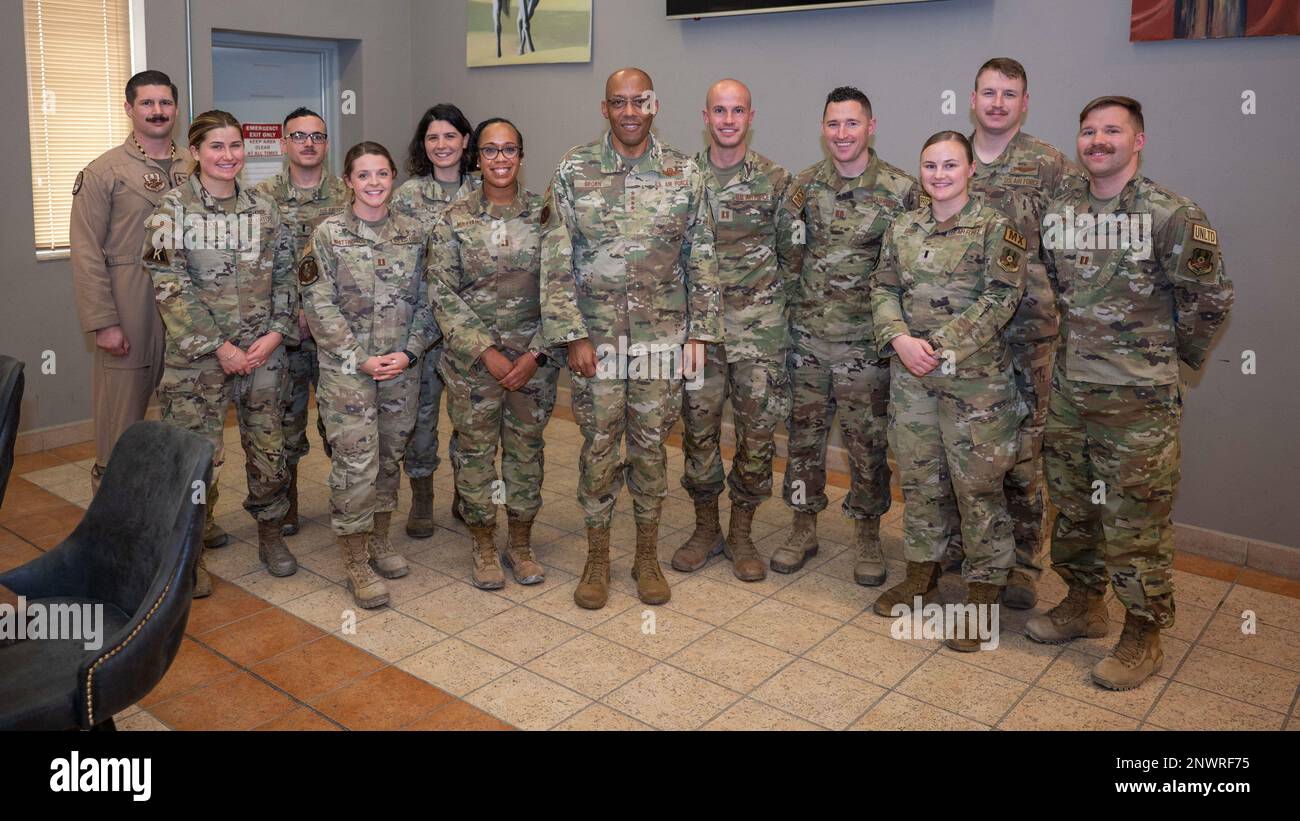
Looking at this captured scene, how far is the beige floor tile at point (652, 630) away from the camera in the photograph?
361 centimetres

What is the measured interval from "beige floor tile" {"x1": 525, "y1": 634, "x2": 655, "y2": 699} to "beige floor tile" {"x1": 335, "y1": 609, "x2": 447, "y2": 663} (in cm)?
43

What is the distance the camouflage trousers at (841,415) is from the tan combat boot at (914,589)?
37 cm

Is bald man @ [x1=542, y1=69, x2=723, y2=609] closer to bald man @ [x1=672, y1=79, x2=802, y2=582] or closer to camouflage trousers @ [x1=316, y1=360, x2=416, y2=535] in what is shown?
bald man @ [x1=672, y1=79, x2=802, y2=582]

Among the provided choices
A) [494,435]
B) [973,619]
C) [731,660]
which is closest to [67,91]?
[494,435]

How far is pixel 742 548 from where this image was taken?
4312mm

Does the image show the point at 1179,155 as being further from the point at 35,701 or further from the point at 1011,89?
the point at 35,701

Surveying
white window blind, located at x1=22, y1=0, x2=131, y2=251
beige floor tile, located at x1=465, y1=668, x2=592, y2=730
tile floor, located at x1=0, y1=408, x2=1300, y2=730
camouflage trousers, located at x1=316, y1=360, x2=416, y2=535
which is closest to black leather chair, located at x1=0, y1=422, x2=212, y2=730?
tile floor, located at x1=0, y1=408, x2=1300, y2=730

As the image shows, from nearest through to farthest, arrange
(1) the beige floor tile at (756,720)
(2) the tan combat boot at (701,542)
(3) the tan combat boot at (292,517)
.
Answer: (1) the beige floor tile at (756,720) < (2) the tan combat boot at (701,542) < (3) the tan combat boot at (292,517)

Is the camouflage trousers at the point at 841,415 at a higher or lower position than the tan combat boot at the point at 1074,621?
higher

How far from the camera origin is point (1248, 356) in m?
4.35

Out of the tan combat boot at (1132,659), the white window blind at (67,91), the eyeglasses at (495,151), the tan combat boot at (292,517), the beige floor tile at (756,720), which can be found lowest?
the beige floor tile at (756,720)

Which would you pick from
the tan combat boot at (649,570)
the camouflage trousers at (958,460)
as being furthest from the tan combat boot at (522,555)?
the camouflage trousers at (958,460)

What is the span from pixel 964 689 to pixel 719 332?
1.47 metres

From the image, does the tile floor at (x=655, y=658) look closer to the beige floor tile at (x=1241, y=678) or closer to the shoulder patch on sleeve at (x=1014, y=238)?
the beige floor tile at (x=1241, y=678)
